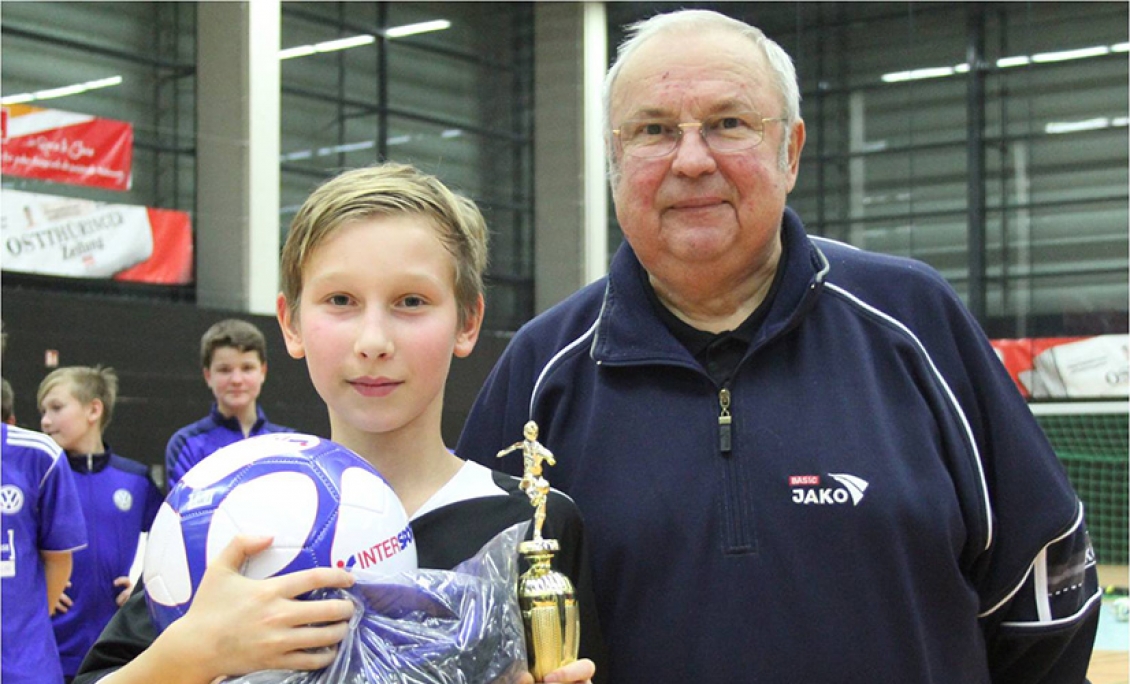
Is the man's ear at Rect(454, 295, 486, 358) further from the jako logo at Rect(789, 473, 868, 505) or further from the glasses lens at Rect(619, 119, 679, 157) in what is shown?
the jako logo at Rect(789, 473, 868, 505)

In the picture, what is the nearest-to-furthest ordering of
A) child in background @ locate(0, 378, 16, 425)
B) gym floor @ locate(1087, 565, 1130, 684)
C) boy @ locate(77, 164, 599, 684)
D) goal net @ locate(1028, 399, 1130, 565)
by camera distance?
boy @ locate(77, 164, 599, 684), child in background @ locate(0, 378, 16, 425), gym floor @ locate(1087, 565, 1130, 684), goal net @ locate(1028, 399, 1130, 565)

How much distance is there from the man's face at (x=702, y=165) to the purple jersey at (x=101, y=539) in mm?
4015

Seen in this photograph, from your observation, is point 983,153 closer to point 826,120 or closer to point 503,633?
point 826,120

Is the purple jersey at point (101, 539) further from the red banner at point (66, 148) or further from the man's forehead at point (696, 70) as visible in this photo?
the red banner at point (66, 148)

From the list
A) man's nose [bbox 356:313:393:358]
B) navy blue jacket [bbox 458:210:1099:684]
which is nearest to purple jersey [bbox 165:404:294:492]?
navy blue jacket [bbox 458:210:1099:684]

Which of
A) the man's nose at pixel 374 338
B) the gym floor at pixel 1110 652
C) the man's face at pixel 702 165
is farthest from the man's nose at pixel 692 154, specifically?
the gym floor at pixel 1110 652

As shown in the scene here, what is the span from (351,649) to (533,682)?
0.27 m

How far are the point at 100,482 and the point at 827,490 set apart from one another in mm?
4725

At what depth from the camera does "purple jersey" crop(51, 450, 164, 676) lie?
5.40m

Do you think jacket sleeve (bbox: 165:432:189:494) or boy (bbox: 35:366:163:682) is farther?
jacket sleeve (bbox: 165:432:189:494)

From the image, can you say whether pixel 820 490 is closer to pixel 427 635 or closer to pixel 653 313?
pixel 653 313

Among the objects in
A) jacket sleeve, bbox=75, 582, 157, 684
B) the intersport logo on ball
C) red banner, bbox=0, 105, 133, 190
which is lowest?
jacket sleeve, bbox=75, 582, 157, 684

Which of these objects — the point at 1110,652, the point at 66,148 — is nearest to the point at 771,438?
the point at 1110,652

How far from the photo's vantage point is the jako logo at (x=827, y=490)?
81.0 inches
